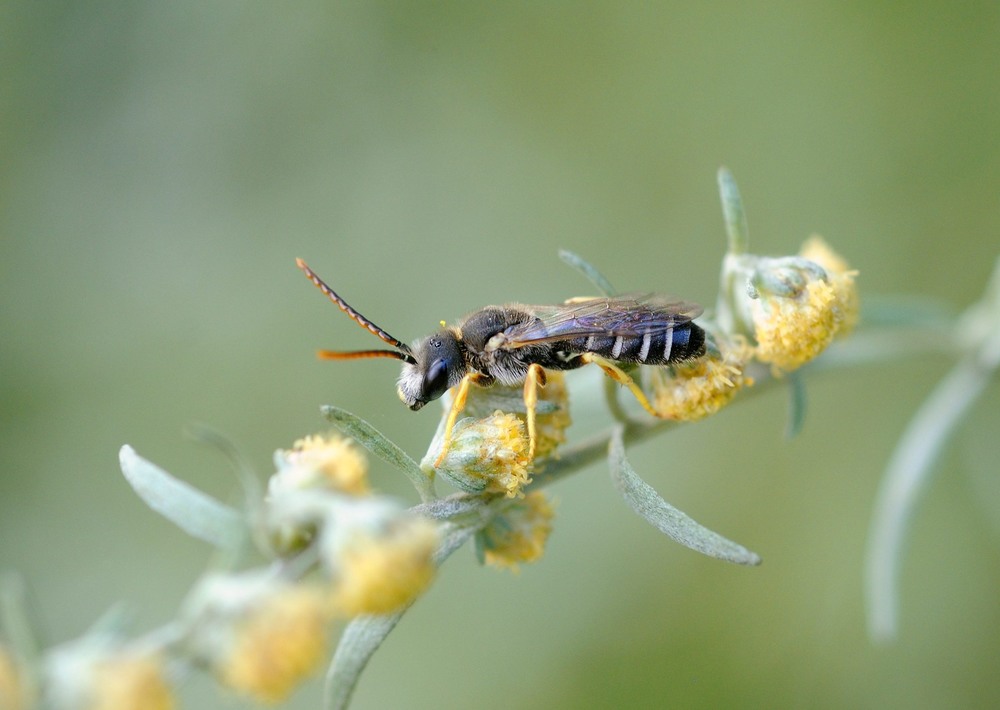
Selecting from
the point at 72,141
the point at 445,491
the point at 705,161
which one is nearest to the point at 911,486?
the point at 445,491

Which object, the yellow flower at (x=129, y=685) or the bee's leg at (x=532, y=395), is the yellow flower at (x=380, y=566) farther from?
the bee's leg at (x=532, y=395)

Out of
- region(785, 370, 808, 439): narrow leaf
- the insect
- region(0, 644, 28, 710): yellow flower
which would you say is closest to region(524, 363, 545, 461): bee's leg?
the insect

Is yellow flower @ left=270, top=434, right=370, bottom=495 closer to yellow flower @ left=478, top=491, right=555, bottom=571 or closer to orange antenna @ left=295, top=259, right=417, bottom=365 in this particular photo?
orange antenna @ left=295, top=259, right=417, bottom=365

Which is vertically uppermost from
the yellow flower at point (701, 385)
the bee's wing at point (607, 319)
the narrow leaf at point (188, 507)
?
the bee's wing at point (607, 319)

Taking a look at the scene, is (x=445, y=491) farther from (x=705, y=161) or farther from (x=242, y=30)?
(x=242, y=30)

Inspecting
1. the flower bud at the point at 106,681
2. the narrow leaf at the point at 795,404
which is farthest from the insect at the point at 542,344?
the flower bud at the point at 106,681

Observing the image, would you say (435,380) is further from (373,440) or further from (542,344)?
(373,440)
